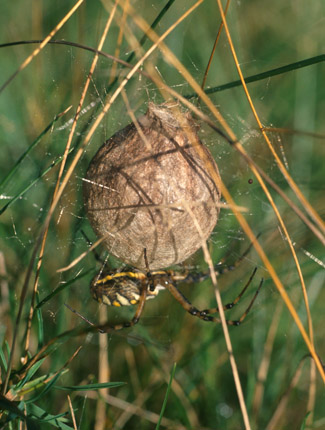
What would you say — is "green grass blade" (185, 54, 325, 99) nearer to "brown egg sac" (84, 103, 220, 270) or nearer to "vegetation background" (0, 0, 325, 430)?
"vegetation background" (0, 0, 325, 430)

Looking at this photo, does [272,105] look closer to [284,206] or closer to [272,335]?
[284,206]

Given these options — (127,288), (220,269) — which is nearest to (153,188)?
(127,288)

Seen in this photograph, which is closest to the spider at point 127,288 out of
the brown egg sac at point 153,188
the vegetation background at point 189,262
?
the vegetation background at point 189,262

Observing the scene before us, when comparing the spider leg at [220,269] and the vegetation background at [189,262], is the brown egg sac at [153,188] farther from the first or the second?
the spider leg at [220,269]

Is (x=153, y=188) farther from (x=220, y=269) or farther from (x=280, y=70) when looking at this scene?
(x=220, y=269)

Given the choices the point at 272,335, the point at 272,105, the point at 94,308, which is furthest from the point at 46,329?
the point at 272,105

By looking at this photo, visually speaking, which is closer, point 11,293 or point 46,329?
point 11,293
